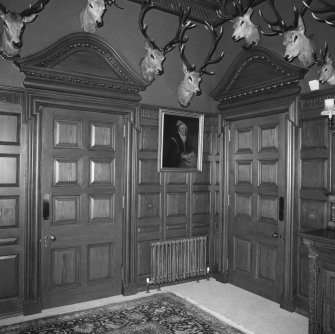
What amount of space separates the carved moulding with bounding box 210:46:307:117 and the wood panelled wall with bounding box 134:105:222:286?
49 cm

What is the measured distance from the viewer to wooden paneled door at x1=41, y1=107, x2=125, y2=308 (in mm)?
4301

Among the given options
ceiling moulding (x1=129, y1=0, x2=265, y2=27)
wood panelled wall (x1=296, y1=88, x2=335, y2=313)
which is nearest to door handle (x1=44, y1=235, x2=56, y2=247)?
wood panelled wall (x1=296, y1=88, x2=335, y2=313)

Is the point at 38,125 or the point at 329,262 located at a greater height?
the point at 38,125

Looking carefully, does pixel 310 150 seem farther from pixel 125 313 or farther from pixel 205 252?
pixel 125 313

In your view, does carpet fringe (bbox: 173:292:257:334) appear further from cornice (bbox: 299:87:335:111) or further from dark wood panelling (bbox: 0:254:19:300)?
cornice (bbox: 299:87:335:111)

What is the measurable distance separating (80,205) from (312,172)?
292cm

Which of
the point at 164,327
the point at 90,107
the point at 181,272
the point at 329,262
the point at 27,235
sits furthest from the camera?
the point at 181,272

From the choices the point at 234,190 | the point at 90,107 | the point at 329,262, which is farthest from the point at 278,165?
the point at 90,107

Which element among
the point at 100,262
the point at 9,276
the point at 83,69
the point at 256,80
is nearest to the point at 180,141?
the point at 256,80

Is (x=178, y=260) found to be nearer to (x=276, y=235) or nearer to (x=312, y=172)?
(x=276, y=235)

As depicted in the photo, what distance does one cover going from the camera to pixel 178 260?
205 inches

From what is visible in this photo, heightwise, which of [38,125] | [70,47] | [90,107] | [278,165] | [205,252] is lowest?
[205,252]

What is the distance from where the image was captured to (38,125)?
4.19 metres

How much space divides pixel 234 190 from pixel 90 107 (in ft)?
8.01
